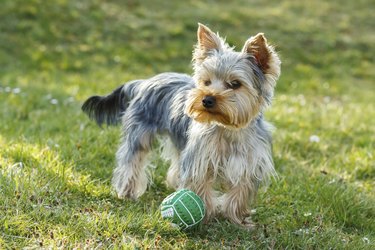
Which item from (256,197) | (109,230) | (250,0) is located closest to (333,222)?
(256,197)

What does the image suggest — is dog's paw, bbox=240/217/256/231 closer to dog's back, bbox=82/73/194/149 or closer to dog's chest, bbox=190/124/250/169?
dog's chest, bbox=190/124/250/169

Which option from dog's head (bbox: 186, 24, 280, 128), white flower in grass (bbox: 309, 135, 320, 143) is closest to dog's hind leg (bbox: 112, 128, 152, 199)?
dog's head (bbox: 186, 24, 280, 128)

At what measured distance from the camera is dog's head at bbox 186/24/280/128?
15.3 feet

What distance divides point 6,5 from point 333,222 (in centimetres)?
1203

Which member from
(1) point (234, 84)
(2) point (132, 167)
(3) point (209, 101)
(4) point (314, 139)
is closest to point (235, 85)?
(1) point (234, 84)

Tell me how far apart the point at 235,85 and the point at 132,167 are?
154 centimetres

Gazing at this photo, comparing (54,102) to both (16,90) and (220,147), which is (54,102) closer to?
(16,90)

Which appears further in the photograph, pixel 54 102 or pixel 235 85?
pixel 54 102

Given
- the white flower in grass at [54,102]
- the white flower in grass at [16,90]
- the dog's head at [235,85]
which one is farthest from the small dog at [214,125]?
the white flower in grass at [16,90]

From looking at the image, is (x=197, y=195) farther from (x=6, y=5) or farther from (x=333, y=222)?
(x=6, y=5)

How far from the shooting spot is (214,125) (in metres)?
4.98

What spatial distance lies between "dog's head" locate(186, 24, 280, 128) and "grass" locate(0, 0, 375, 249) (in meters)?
0.99

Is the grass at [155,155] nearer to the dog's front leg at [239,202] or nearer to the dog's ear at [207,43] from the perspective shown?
the dog's front leg at [239,202]

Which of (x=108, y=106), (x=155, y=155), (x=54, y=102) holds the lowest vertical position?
(x=54, y=102)
